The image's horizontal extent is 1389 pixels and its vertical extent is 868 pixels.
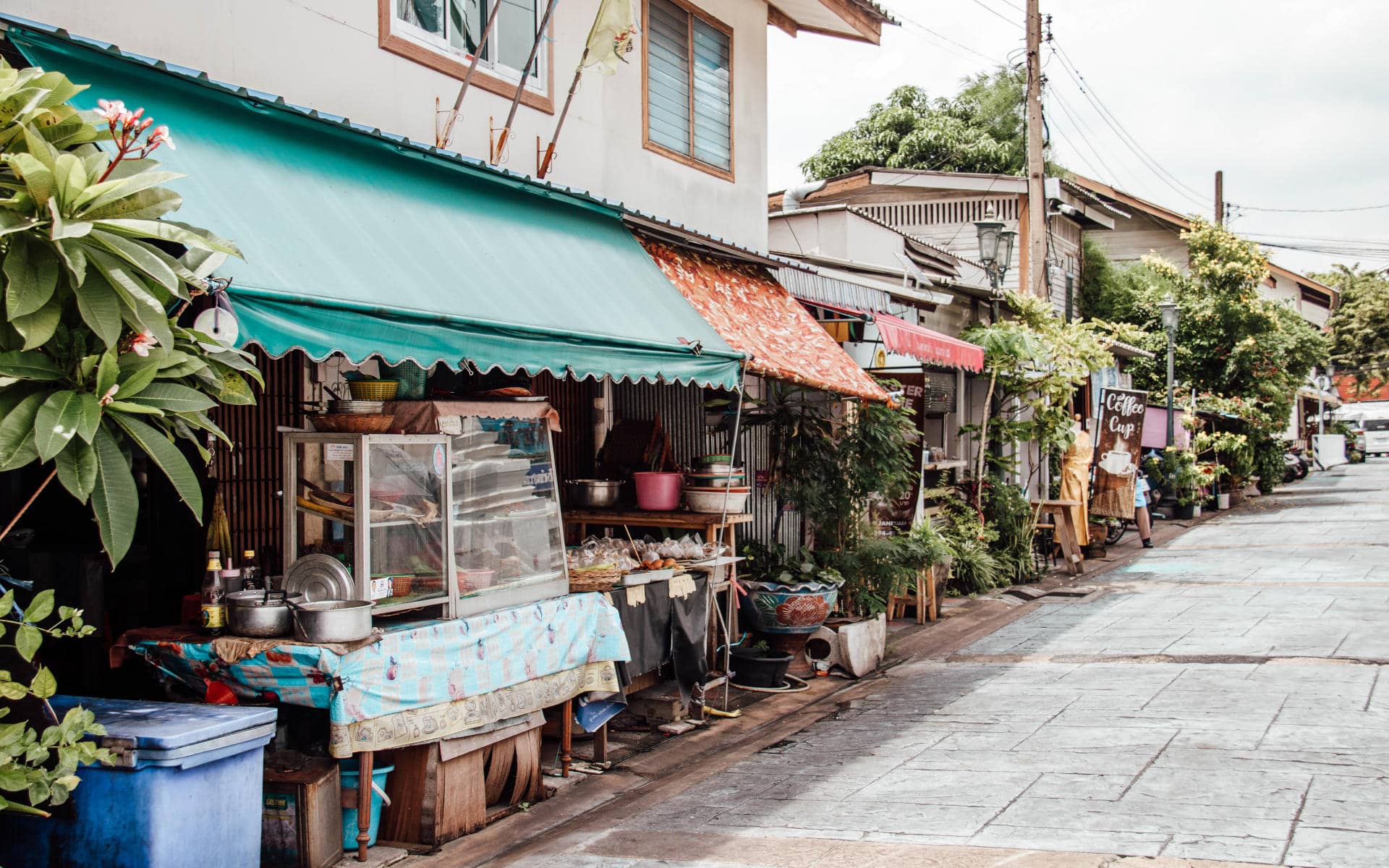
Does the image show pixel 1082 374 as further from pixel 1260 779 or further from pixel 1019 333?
pixel 1260 779

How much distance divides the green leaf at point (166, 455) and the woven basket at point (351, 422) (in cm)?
187

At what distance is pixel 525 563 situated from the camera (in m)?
7.19

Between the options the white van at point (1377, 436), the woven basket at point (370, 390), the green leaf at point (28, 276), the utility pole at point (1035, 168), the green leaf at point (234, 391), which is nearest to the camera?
the green leaf at point (28, 276)

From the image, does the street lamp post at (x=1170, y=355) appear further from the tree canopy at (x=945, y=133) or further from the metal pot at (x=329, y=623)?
the metal pot at (x=329, y=623)

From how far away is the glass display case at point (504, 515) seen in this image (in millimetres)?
6688

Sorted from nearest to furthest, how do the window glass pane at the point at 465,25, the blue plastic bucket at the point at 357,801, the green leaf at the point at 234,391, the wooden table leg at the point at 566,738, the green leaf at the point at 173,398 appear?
the green leaf at the point at 173,398, the green leaf at the point at 234,391, the blue plastic bucket at the point at 357,801, the wooden table leg at the point at 566,738, the window glass pane at the point at 465,25

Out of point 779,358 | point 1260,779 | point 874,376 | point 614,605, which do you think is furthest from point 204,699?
point 874,376

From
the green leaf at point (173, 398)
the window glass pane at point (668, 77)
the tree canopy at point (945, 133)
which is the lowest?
the green leaf at point (173, 398)

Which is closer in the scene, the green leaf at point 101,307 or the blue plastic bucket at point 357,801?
the green leaf at point 101,307

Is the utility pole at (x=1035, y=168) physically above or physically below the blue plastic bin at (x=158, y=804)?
above

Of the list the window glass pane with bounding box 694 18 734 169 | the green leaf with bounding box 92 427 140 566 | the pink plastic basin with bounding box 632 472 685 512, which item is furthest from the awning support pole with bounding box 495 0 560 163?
the green leaf with bounding box 92 427 140 566

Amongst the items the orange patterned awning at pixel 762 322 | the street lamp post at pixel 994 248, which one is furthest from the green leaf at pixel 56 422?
the street lamp post at pixel 994 248

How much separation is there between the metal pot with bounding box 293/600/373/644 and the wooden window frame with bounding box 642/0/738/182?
231 inches

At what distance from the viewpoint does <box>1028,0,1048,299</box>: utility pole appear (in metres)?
19.2
